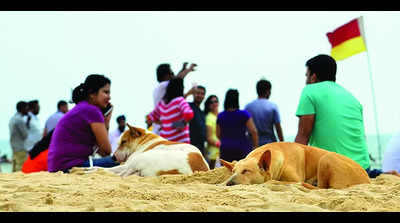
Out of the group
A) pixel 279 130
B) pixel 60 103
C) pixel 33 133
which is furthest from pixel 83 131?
pixel 33 133

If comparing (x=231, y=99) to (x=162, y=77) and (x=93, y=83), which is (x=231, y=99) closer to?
(x=162, y=77)

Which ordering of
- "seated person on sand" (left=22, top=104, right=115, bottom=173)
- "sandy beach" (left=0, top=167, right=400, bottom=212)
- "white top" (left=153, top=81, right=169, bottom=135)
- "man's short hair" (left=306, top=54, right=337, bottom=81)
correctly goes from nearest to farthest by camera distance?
"sandy beach" (left=0, top=167, right=400, bottom=212) → "man's short hair" (left=306, top=54, right=337, bottom=81) → "seated person on sand" (left=22, top=104, right=115, bottom=173) → "white top" (left=153, top=81, right=169, bottom=135)

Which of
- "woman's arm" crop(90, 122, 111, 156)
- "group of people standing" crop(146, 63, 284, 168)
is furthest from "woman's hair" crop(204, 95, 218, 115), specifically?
"woman's arm" crop(90, 122, 111, 156)

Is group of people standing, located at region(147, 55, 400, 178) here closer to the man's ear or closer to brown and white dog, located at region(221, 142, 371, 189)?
the man's ear

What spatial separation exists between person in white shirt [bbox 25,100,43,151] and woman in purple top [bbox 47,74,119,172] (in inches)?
264

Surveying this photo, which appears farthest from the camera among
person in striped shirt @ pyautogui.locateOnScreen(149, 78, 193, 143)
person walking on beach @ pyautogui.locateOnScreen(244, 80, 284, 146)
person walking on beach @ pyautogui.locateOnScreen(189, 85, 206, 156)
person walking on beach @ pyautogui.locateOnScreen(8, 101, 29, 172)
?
person walking on beach @ pyautogui.locateOnScreen(8, 101, 29, 172)

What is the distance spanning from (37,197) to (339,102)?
3211 mm

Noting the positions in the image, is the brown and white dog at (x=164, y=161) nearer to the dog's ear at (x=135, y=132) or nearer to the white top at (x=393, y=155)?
the dog's ear at (x=135, y=132)

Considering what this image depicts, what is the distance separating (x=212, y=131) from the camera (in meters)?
10.8

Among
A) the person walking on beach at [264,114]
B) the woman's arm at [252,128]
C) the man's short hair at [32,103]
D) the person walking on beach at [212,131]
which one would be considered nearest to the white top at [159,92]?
the woman's arm at [252,128]

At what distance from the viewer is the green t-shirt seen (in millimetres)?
5383

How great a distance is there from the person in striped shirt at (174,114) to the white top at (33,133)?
5.66m
